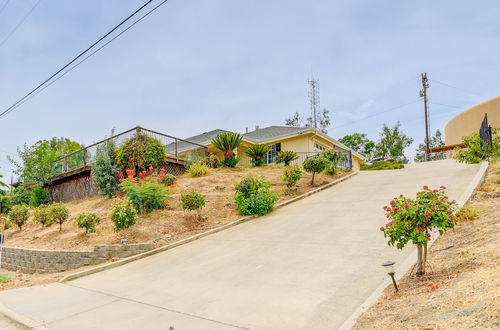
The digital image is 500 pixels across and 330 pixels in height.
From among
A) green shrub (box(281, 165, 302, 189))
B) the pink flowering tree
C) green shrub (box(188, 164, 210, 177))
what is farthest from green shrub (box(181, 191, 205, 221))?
the pink flowering tree

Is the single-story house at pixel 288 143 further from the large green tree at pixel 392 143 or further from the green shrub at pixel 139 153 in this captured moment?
the large green tree at pixel 392 143

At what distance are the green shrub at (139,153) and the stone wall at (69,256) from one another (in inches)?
229

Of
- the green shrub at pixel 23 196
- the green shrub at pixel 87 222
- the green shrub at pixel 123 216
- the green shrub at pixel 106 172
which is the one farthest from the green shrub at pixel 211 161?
the green shrub at pixel 23 196

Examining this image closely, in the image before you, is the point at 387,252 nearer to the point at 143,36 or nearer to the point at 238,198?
the point at 238,198

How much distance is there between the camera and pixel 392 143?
43.7 metres

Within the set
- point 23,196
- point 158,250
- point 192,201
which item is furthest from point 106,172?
point 23,196

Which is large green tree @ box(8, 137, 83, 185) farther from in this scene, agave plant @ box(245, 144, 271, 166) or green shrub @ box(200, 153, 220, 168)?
agave plant @ box(245, 144, 271, 166)

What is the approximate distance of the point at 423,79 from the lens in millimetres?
35844

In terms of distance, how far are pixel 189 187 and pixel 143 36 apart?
23.3ft

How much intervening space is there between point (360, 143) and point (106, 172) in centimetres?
4463

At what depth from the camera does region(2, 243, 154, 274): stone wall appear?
332 inches

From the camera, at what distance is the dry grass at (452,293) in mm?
2682

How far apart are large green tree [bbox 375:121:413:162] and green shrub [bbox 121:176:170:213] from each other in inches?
1553

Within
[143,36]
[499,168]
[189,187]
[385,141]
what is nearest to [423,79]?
[385,141]
